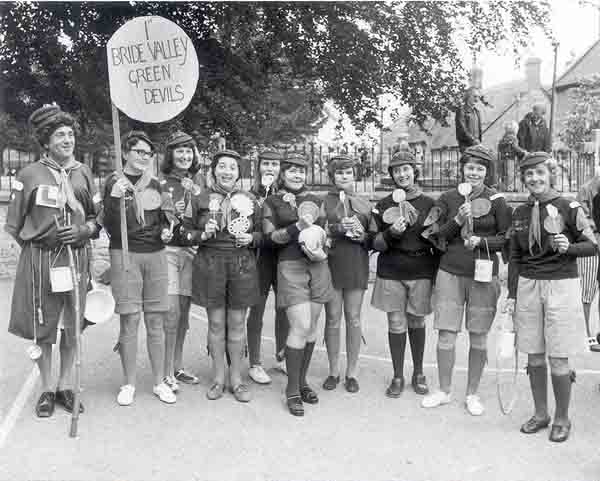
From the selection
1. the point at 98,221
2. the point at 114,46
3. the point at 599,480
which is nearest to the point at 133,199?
the point at 98,221

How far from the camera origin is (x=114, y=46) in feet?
15.1

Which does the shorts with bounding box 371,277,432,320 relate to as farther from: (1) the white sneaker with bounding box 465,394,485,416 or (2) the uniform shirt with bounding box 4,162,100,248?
(2) the uniform shirt with bounding box 4,162,100,248

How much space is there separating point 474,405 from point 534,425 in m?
0.49

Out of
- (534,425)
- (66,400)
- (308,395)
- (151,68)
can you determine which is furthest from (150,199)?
(534,425)

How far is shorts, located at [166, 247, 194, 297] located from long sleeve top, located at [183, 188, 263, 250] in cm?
34

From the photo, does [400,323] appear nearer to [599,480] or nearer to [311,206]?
[311,206]

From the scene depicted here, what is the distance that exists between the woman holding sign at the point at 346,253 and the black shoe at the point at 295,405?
20.8 inches

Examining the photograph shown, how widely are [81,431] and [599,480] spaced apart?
123 inches

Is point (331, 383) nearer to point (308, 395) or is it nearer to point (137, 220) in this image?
point (308, 395)

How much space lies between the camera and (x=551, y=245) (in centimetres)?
407

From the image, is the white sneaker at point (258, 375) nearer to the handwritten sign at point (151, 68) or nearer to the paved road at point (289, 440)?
the paved road at point (289, 440)

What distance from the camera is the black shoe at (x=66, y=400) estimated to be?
4.55 meters

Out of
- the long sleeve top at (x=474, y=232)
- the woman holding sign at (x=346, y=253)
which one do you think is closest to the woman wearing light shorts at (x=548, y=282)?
the long sleeve top at (x=474, y=232)

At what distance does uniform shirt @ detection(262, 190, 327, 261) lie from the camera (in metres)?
4.79
